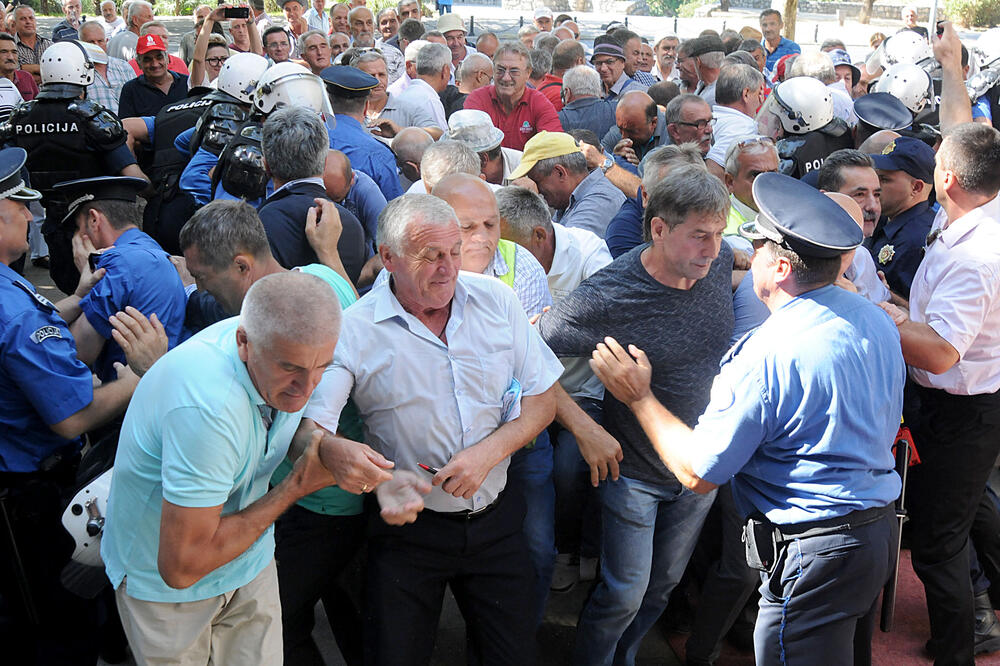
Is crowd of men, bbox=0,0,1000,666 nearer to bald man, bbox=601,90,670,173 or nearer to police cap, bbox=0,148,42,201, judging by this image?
police cap, bbox=0,148,42,201

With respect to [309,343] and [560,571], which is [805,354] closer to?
[309,343]

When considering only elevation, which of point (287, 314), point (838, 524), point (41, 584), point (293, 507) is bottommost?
point (41, 584)

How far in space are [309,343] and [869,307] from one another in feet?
5.80

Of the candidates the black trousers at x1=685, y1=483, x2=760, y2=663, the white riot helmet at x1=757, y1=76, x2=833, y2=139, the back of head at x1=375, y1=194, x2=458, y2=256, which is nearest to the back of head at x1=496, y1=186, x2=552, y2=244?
the back of head at x1=375, y1=194, x2=458, y2=256

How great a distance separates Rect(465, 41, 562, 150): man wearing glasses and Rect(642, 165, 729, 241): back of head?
398 cm

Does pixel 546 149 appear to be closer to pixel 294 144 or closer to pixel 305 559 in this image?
pixel 294 144

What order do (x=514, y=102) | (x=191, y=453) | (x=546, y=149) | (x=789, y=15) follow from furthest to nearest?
(x=789, y=15) → (x=514, y=102) → (x=546, y=149) → (x=191, y=453)

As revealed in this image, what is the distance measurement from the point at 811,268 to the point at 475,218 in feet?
4.30

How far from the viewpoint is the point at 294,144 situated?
3.98 metres

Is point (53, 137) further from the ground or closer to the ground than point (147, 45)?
closer to the ground

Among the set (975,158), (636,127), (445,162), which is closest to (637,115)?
(636,127)

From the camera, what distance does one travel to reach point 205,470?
2199 mm

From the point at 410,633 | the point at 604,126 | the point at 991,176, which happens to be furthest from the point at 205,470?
the point at 604,126

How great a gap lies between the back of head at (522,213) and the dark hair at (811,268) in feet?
4.43
